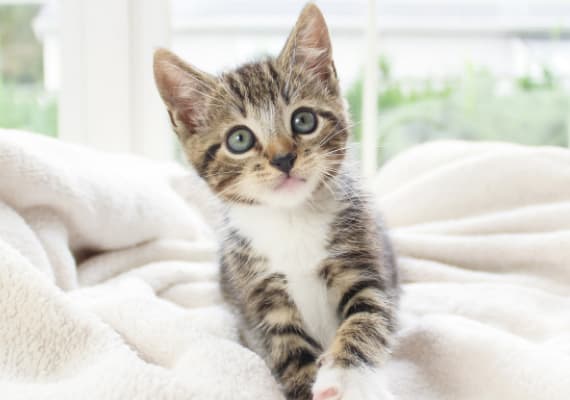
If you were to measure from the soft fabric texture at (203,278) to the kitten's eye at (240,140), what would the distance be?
0.54ft

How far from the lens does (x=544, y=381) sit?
937mm

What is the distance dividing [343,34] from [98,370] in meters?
1.79

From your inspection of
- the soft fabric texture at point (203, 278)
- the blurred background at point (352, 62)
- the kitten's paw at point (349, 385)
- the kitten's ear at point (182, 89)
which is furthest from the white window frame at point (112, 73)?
the kitten's paw at point (349, 385)

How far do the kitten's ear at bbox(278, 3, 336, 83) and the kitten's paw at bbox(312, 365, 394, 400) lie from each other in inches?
21.1

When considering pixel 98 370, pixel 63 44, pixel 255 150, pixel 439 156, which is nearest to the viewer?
pixel 98 370

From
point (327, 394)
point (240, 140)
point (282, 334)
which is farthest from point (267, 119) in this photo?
point (327, 394)

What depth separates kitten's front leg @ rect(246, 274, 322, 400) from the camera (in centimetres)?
114

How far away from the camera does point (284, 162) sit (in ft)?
3.74

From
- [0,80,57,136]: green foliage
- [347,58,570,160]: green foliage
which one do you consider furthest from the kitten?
[0,80,57,136]: green foliage

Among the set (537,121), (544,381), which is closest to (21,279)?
(544,381)

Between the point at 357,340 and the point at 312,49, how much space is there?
0.53 m

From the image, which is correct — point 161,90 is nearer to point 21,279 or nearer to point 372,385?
point 21,279

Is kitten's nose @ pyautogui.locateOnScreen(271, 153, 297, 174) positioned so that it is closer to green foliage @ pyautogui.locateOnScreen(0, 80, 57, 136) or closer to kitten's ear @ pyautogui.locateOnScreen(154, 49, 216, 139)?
kitten's ear @ pyautogui.locateOnScreen(154, 49, 216, 139)

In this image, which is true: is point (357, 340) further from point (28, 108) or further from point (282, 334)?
point (28, 108)
